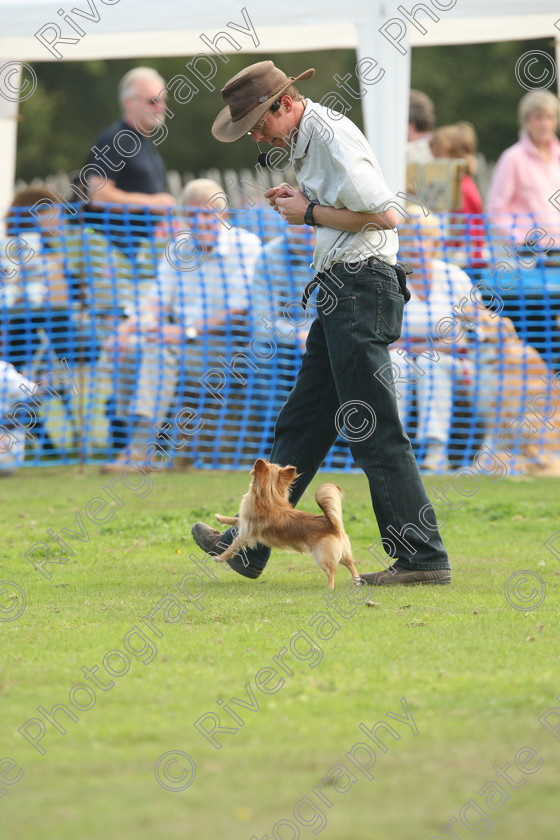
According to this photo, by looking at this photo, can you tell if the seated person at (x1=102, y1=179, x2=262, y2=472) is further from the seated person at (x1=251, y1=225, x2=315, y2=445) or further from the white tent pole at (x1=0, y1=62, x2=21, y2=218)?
the white tent pole at (x1=0, y1=62, x2=21, y2=218)

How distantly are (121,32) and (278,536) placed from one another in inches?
210

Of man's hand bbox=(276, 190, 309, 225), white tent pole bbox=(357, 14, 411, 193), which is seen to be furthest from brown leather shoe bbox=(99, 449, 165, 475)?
man's hand bbox=(276, 190, 309, 225)

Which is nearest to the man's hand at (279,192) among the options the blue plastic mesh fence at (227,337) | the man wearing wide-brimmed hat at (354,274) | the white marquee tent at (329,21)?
the man wearing wide-brimmed hat at (354,274)

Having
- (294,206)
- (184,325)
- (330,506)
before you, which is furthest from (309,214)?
(184,325)

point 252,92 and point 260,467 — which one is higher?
point 252,92

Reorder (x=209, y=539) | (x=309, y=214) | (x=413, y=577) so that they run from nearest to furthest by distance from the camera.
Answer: (x=309, y=214) < (x=413, y=577) < (x=209, y=539)

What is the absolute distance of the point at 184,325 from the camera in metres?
9.20

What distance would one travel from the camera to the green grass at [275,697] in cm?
262

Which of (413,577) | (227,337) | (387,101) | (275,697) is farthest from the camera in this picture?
(227,337)

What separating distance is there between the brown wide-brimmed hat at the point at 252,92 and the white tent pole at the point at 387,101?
3.68 m

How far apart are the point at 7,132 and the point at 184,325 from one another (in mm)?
3420

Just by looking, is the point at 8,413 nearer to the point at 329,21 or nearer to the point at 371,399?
the point at 329,21

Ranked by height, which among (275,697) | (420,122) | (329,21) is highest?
(329,21)

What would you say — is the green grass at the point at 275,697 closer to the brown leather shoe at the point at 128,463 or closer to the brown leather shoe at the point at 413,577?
the brown leather shoe at the point at 413,577
